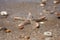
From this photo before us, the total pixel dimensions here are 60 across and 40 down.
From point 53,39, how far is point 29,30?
21cm

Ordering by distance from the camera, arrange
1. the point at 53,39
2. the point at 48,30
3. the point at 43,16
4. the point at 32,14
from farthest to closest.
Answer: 1. the point at 32,14
2. the point at 43,16
3. the point at 48,30
4. the point at 53,39

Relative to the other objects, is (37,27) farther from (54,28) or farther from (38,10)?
(38,10)

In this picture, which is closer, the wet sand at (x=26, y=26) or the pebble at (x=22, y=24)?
the wet sand at (x=26, y=26)

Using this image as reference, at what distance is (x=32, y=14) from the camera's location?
5.09ft

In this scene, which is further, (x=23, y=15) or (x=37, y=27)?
(x=23, y=15)

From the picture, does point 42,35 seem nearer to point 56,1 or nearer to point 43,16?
point 43,16

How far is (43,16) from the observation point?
4.74ft

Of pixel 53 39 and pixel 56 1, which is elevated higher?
pixel 56 1

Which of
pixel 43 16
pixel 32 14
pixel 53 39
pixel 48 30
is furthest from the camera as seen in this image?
pixel 32 14

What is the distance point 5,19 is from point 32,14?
26 centimetres

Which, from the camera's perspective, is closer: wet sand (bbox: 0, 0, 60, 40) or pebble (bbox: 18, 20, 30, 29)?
wet sand (bbox: 0, 0, 60, 40)

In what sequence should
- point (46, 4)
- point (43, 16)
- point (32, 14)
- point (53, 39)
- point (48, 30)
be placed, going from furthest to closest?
Result: point (46, 4)
point (32, 14)
point (43, 16)
point (48, 30)
point (53, 39)

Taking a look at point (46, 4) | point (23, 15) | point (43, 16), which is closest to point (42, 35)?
point (43, 16)

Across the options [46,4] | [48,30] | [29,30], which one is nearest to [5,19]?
[29,30]
